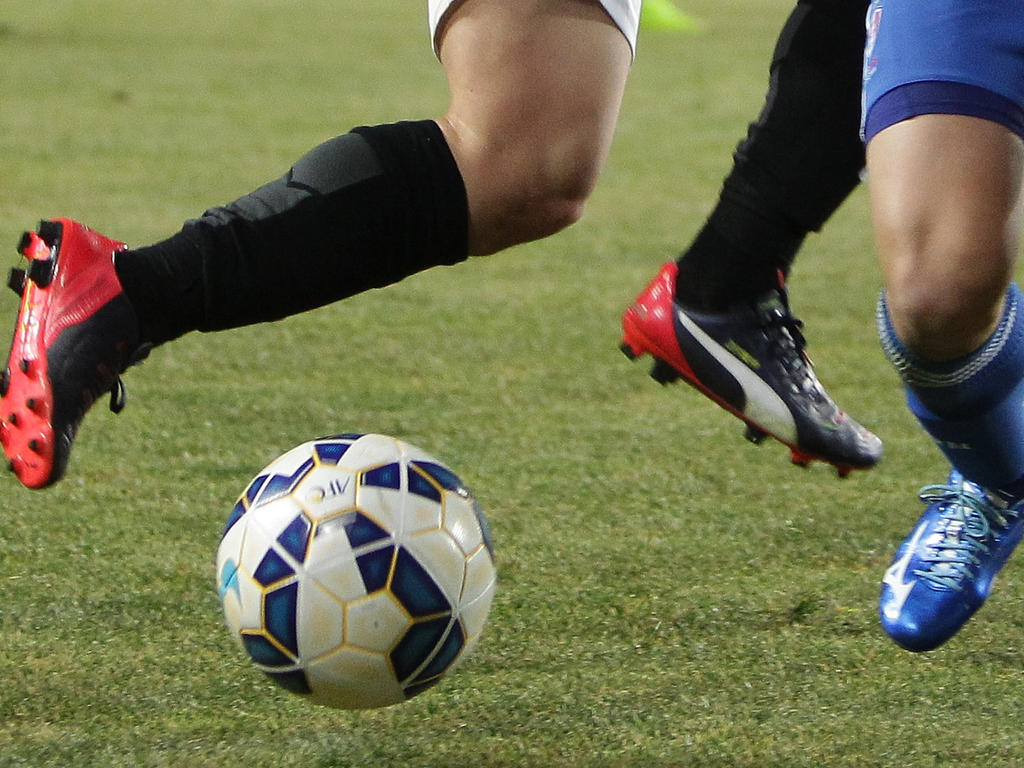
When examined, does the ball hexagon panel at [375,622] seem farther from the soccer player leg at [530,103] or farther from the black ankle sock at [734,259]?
the black ankle sock at [734,259]

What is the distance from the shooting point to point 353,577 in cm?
213

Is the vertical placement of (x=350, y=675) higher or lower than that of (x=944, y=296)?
lower

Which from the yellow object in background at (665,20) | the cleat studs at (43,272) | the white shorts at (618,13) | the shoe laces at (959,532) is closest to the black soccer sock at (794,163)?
the white shorts at (618,13)

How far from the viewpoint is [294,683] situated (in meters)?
2.12

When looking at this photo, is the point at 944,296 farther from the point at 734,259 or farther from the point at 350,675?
the point at 350,675

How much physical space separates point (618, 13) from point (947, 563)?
3.20 feet

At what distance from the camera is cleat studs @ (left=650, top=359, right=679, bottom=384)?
114 inches

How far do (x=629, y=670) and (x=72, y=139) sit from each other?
5701mm

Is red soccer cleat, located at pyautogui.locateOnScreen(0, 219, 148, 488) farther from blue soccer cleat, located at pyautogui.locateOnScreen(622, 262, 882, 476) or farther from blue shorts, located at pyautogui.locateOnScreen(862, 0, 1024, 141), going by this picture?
blue shorts, located at pyautogui.locateOnScreen(862, 0, 1024, 141)

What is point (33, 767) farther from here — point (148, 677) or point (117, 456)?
point (117, 456)

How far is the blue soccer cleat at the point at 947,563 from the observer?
2369mm

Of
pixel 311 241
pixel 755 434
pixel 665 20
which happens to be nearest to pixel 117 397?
pixel 311 241

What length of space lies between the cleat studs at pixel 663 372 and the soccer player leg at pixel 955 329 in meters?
0.51

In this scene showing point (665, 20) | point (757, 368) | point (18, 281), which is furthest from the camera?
point (665, 20)
